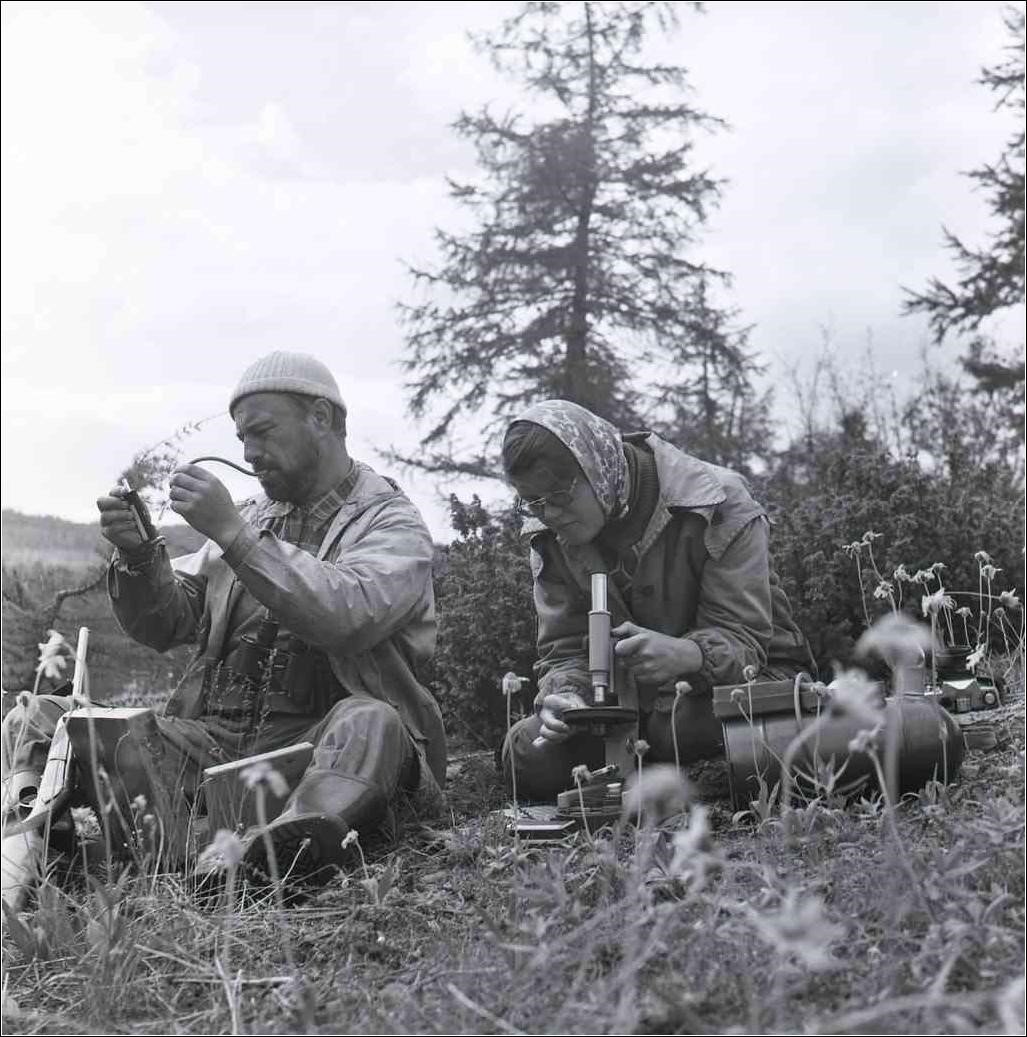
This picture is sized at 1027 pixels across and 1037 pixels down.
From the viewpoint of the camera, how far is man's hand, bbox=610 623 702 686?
13.4 ft

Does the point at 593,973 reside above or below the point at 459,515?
below

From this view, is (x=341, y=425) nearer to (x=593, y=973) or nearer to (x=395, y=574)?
(x=395, y=574)

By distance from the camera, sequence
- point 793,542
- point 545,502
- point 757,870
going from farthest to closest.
Answer: point 793,542 → point 545,502 → point 757,870

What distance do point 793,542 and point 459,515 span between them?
2.25 meters

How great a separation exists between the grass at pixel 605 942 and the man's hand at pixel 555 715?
521 millimetres

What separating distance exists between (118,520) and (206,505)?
477mm

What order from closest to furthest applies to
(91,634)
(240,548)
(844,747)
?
1. (844,747)
2. (240,548)
3. (91,634)

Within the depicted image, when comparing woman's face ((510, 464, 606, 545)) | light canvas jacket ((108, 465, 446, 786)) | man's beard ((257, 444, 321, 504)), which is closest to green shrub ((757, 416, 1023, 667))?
woman's face ((510, 464, 606, 545))

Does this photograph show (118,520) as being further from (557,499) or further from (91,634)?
(91,634)

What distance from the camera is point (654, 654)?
4.10 meters

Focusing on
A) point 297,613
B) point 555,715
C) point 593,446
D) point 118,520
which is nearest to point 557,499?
point 593,446

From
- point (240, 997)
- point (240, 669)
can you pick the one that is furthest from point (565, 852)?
point (240, 669)

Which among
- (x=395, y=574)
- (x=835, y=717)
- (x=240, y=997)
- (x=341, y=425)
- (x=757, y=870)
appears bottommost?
(x=240, y=997)

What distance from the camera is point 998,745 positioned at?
426 centimetres
